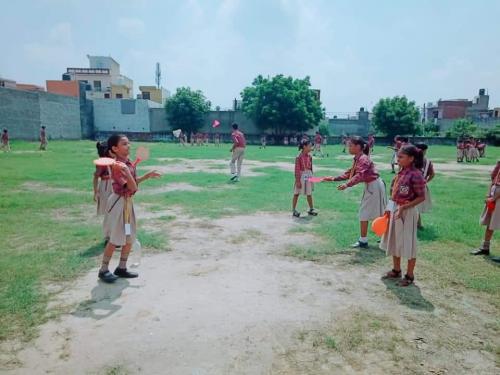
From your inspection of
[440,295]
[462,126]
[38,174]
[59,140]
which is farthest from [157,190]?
[462,126]

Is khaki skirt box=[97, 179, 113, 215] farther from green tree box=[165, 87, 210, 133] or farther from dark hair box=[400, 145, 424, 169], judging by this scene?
green tree box=[165, 87, 210, 133]

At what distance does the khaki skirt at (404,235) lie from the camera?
4.49 metres

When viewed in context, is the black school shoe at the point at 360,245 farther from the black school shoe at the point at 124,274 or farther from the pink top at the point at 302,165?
the black school shoe at the point at 124,274

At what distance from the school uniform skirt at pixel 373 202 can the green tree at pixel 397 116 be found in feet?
141

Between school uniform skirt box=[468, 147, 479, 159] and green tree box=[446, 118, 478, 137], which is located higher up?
green tree box=[446, 118, 478, 137]

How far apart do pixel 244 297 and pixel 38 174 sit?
1231 centimetres

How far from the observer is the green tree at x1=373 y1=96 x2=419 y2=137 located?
45188 millimetres

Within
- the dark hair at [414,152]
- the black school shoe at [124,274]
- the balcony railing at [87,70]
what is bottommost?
→ the black school shoe at [124,274]

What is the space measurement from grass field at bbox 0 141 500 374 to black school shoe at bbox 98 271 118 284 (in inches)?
15.3

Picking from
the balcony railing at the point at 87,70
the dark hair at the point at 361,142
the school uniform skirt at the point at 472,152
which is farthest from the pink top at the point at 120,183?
the balcony railing at the point at 87,70

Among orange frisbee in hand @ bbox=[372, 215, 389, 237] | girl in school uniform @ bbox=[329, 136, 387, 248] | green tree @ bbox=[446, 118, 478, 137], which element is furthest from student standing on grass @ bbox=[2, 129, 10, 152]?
green tree @ bbox=[446, 118, 478, 137]

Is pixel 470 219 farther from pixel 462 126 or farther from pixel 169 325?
pixel 462 126

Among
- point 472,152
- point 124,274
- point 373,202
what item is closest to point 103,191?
point 124,274

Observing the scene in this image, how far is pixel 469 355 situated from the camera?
121 inches
